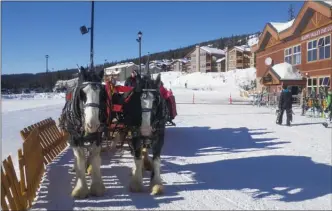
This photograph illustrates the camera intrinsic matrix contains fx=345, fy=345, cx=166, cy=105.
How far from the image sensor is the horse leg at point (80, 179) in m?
5.68

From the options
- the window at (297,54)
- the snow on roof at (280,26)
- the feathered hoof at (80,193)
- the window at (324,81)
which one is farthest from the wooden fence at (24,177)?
the snow on roof at (280,26)

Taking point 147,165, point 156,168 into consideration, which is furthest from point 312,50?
Answer: point 156,168

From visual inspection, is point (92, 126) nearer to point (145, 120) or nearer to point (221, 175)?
point (145, 120)

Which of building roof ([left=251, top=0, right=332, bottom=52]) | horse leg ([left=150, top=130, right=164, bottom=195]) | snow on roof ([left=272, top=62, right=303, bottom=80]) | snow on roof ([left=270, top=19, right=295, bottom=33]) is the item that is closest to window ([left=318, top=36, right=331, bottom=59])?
building roof ([left=251, top=0, right=332, bottom=52])

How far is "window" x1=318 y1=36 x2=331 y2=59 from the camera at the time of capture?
972 inches

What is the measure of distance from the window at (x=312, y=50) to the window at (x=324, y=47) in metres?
0.75

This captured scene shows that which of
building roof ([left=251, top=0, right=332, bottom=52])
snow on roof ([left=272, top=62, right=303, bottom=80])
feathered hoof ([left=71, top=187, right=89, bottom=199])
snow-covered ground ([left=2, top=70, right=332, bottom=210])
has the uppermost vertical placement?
building roof ([left=251, top=0, right=332, bottom=52])

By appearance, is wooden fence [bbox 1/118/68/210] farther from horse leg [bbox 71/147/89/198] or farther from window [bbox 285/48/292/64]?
window [bbox 285/48/292/64]

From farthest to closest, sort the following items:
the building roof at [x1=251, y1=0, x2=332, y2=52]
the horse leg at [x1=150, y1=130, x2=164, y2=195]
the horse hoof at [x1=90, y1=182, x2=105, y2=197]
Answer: the building roof at [x1=251, y1=0, x2=332, y2=52]
the horse leg at [x1=150, y1=130, x2=164, y2=195]
the horse hoof at [x1=90, y1=182, x2=105, y2=197]

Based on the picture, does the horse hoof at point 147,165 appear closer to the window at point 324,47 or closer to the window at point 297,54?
the window at point 324,47

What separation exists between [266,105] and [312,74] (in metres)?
4.29

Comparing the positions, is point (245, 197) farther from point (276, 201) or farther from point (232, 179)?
point (232, 179)

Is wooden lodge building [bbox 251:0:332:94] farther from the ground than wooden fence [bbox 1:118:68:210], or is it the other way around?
wooden lodge building [bbox 251:0:332:94]

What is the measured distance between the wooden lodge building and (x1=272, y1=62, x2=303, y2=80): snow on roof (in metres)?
0.08
